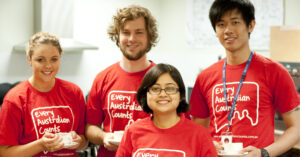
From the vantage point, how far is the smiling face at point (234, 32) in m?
1.90

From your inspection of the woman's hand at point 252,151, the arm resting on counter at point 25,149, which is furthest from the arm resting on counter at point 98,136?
the woman's hand at point 252,151

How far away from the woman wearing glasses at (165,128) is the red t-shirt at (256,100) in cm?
27


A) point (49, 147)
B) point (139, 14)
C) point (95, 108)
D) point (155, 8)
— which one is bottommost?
point (49, 147)

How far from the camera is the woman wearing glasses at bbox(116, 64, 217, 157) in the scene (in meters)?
1.64

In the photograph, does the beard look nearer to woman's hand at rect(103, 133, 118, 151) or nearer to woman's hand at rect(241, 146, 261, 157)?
woman's hand at rect(103, 133, 118, 151)

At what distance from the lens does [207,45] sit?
15.3 ft

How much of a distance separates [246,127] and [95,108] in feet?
2.91

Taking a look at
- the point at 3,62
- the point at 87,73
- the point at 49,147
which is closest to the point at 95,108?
the point at 49,147

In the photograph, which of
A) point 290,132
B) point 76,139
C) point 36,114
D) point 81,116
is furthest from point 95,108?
point 290,132

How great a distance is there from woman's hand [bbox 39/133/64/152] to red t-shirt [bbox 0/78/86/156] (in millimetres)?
100

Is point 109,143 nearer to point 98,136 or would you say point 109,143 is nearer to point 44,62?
point 98,136

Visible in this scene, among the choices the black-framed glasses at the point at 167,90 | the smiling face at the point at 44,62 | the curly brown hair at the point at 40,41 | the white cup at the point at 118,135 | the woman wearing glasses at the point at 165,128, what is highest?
the curly brown hair at the point at 40,41

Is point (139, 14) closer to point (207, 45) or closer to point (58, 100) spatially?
point (58, 100)

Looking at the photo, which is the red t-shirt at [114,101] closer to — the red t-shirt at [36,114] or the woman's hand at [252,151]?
the red t-shirt at [36,114]
